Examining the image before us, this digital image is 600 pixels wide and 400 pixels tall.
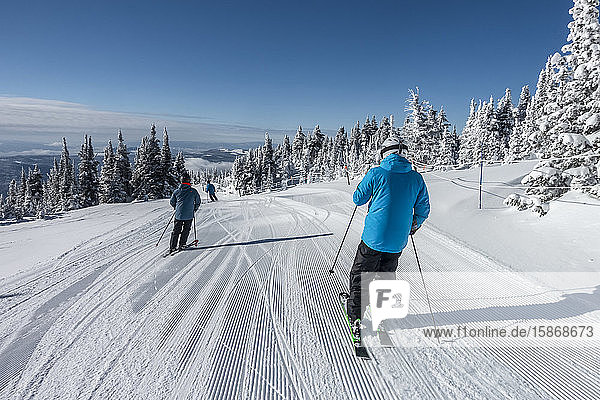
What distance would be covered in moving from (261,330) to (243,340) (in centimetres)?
27

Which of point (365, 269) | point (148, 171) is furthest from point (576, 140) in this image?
point (148, 171)

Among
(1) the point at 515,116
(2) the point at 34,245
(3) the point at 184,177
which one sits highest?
(1) the point at 515,116

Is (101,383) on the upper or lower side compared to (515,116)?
lower

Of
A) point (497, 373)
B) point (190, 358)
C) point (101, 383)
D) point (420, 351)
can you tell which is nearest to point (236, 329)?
point (190, 358)

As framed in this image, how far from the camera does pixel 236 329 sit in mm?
3617

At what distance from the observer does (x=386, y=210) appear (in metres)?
3.07

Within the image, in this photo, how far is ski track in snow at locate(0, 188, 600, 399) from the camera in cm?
265

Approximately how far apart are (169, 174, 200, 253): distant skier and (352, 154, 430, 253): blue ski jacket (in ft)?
18.0

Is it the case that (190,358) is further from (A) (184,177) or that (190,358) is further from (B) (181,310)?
(A) (184,177)

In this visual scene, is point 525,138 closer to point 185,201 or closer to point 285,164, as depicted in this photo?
point 185,201

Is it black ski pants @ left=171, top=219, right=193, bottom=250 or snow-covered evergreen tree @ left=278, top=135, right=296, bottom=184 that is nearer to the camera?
black ski pants @ left=171, top=219, right=193, bottom=250

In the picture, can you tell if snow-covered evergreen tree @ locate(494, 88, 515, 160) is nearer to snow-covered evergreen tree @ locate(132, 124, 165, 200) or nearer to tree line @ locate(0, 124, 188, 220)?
tree line @ locate(0, 124, 188, 220)

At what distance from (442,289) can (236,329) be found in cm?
323

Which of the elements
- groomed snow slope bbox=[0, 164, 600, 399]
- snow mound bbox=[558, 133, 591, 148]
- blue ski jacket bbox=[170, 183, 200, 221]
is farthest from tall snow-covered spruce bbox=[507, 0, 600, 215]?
blue ski jacket bbox=[170, 183, 200, 221]
